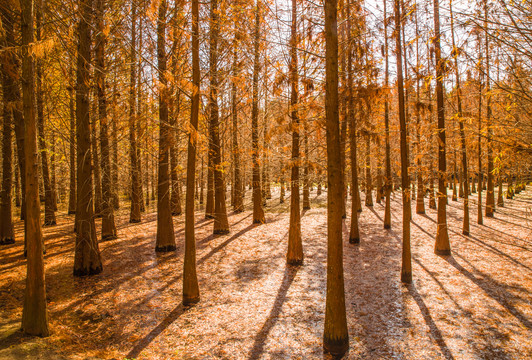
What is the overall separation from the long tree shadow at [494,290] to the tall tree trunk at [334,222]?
474cm

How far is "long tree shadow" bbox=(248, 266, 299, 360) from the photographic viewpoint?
5918 millimetres

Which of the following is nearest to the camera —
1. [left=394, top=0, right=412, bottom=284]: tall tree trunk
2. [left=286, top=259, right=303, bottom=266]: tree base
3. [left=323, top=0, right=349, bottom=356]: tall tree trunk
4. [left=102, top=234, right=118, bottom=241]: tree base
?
[left=323, top=0, right=349, bottom=356]: tall tree trunk

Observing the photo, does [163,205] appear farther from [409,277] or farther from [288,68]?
[409,277]

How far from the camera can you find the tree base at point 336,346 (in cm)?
573

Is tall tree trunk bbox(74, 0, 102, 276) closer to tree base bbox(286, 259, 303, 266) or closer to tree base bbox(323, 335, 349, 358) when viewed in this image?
tree base bbox(286, 259, 303, 266)

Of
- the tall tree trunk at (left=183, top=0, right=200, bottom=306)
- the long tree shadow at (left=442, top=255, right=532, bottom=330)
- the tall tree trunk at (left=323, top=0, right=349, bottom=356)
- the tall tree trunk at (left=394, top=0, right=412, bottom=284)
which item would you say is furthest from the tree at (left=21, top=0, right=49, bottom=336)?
the long tree shadow at (left=442, top=255, right=532, bottom=330)

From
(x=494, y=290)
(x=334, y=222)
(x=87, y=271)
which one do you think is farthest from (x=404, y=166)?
(x=87, y=271)

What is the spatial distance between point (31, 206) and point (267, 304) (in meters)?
5.70

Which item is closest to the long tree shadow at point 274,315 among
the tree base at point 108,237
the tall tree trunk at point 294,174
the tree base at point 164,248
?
the tall tree trunk at point 294,174

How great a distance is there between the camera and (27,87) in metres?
5.38

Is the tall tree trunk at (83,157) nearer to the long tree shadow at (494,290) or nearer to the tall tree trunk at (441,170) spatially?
the tall tree trunk at (441,170)

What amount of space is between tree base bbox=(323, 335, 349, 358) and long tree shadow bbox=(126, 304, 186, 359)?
3528 millimetres

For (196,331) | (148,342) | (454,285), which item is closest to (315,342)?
(196,331)

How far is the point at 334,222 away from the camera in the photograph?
226 inches
